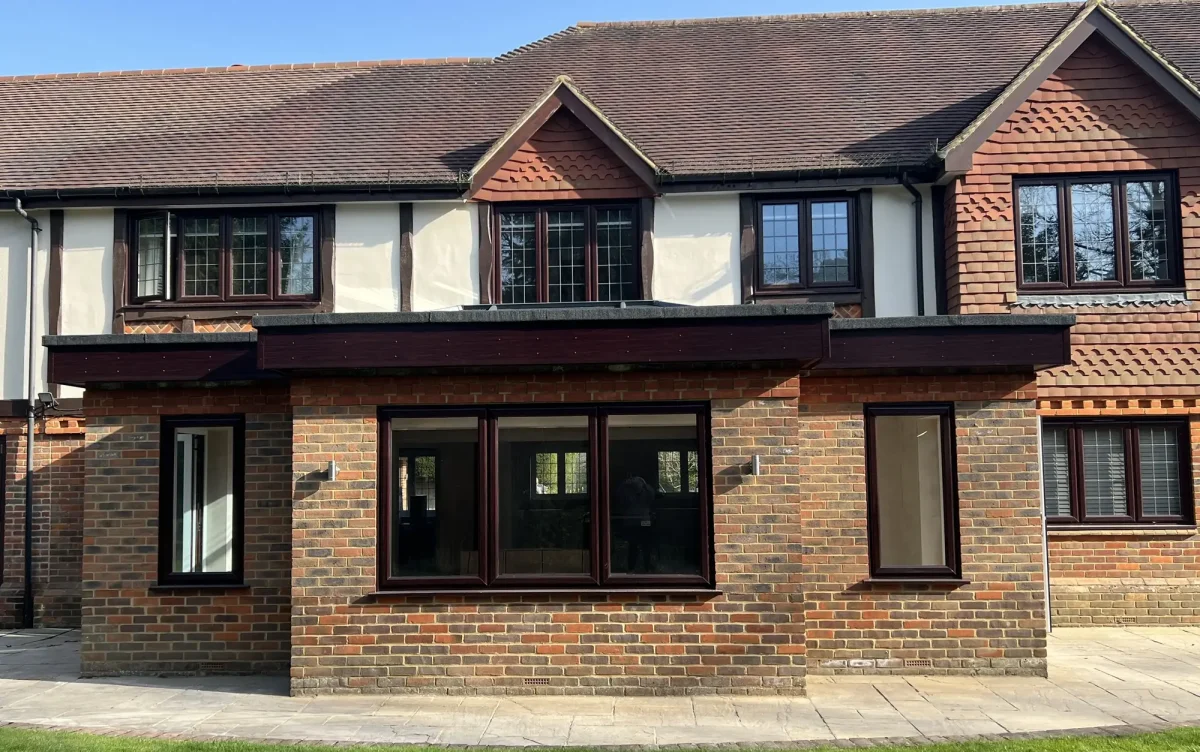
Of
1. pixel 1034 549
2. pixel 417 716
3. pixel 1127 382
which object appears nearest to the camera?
pixel 417 716

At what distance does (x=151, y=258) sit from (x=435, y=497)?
8.08 metres

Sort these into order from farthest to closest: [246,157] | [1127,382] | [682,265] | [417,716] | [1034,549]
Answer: [246,157] → [682,265] → [1127,382] → [1034,549] → [417,716]

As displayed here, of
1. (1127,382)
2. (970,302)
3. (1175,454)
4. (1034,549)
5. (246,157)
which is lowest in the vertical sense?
(1034,549)

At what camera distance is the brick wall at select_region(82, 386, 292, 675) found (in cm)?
977

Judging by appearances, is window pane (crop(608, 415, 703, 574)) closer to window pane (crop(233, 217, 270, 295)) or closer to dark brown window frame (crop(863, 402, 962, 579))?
dark brown window frame (crop(863, 402, 962, 579))

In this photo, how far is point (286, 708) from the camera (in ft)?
27.6

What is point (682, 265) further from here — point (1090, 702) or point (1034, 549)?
point (1090, 702)

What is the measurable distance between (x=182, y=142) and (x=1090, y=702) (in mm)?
14418

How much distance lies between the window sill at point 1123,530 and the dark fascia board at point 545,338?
21.3 feet

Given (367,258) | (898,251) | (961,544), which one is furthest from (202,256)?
(961,544)

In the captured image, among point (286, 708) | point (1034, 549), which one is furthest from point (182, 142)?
point (1034, 549)

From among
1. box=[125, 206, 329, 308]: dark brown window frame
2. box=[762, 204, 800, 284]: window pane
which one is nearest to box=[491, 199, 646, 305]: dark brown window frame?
box=[762, 204, 800, 284]: window pane

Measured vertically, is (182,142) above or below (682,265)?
above

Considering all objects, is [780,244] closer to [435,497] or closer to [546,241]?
[546,241]
